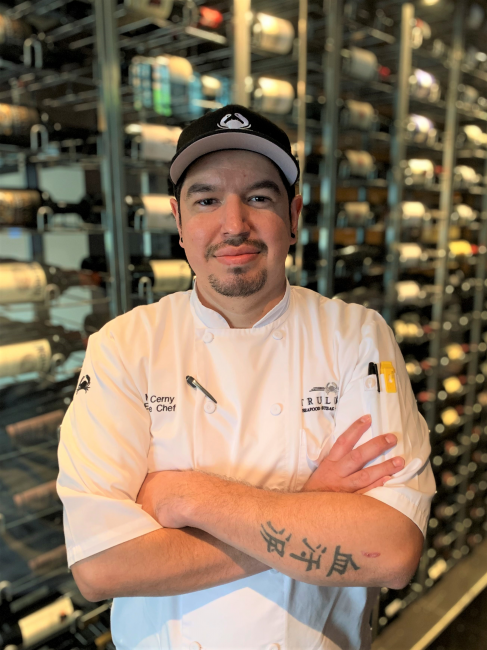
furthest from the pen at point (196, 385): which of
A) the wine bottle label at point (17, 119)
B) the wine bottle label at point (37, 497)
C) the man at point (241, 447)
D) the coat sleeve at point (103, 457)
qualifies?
the wine bottle label at point (17, 119)

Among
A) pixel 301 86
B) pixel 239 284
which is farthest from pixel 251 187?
pixel 301 86

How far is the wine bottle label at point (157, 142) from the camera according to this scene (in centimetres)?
173

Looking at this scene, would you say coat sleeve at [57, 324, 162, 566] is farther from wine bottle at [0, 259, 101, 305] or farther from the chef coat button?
wine bottle at [0, 259, 101, 305]

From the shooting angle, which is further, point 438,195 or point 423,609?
point 438,195

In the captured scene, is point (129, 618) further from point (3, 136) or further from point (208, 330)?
point (3, 136)

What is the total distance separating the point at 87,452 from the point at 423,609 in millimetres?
A: 2719

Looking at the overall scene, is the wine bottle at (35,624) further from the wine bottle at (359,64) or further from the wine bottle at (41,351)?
the wine bottle at (359,64)

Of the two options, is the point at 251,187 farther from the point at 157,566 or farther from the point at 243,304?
the point at 157,566

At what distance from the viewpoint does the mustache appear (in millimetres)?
1039

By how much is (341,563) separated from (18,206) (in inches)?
56.1

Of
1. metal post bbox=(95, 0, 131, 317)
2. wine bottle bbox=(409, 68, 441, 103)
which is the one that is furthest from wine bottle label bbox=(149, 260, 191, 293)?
wine bottle bbox=(409, 68, 441, 103)

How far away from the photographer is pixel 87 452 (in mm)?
979

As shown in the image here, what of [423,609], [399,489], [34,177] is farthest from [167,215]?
[423,609]

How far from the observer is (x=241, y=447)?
3.52 feet
